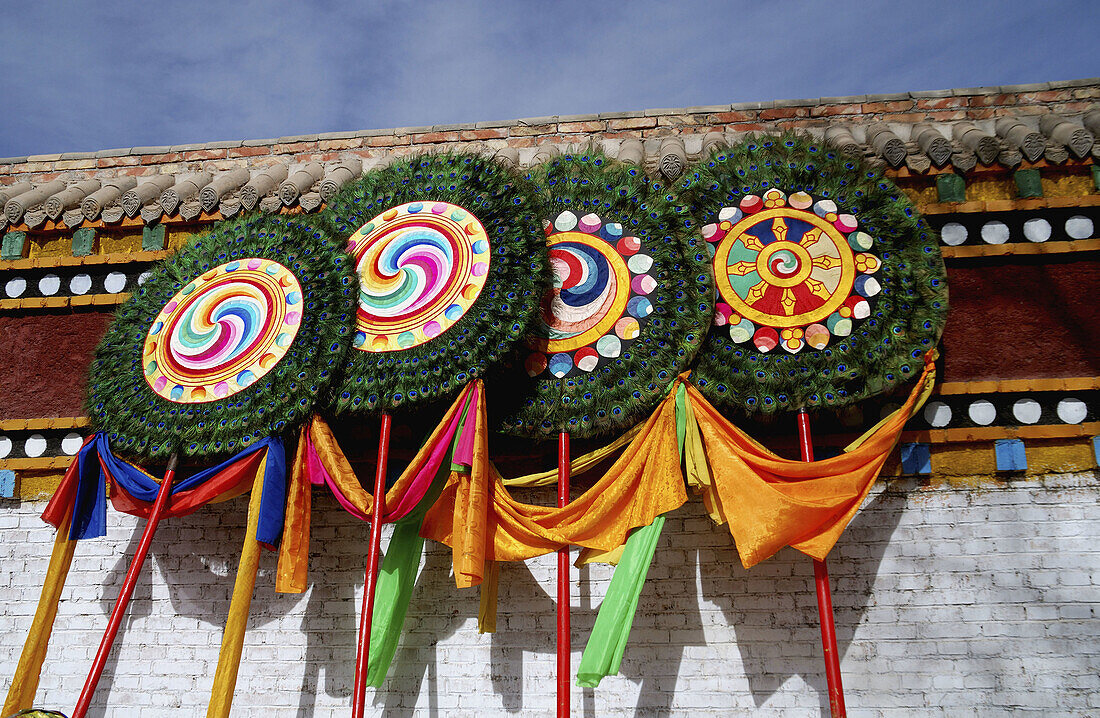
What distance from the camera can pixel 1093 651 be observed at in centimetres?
485

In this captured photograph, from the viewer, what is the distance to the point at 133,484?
211 inches

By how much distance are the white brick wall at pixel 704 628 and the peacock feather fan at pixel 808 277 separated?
869 millimetres

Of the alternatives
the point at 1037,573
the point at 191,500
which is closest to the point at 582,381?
the point at 191,500

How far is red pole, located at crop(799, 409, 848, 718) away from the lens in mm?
4484

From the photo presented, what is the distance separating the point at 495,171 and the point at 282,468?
2.31m

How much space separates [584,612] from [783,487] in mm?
1500

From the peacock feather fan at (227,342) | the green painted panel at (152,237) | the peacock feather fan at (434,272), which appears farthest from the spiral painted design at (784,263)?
the green painted panel at (152,237)

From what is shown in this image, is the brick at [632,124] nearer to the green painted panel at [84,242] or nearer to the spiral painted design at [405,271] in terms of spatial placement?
the spiral painted design at [405,271]

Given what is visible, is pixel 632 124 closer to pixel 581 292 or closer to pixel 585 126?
pixel 585 126

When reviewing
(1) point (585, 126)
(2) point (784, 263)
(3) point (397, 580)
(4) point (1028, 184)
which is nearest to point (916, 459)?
(2) point (784, 263)

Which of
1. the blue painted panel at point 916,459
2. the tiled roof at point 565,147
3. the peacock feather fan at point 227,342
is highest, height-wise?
the tiled roof at point 565,147

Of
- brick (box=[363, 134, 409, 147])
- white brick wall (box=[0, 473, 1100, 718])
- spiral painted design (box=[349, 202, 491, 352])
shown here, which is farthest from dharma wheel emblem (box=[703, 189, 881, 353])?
brick (box=[363, 134, 409, 147])

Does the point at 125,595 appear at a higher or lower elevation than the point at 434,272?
lower

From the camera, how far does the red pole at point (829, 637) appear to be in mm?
4484
